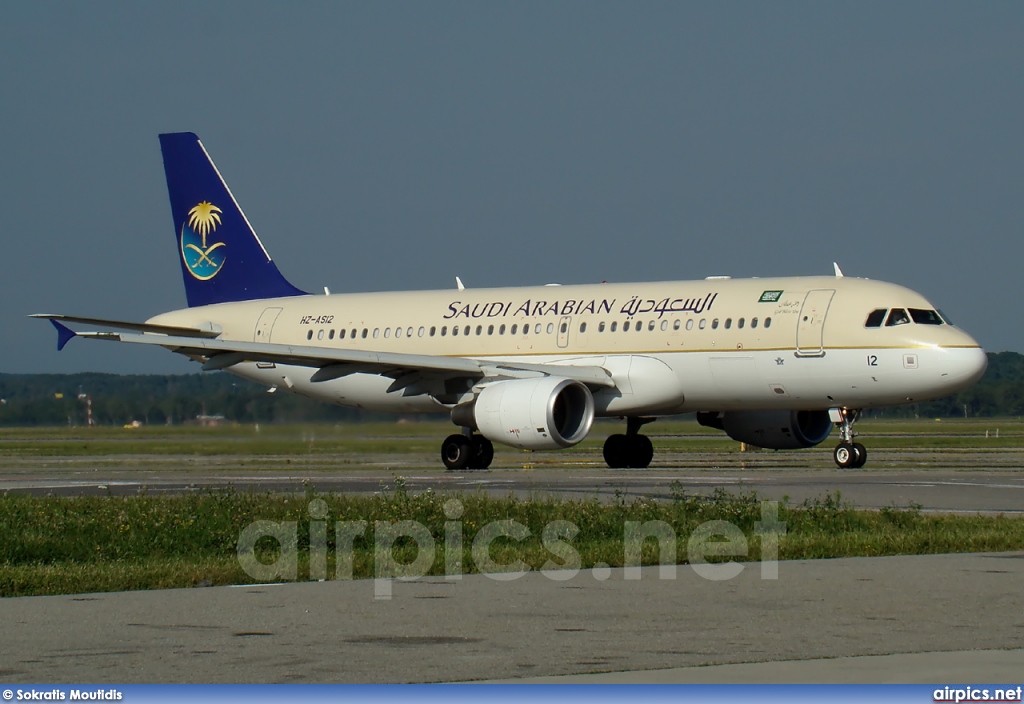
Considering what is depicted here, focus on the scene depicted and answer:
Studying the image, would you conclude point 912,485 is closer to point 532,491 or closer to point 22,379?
point 532,491

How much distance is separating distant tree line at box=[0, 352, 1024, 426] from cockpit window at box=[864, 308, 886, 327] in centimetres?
790

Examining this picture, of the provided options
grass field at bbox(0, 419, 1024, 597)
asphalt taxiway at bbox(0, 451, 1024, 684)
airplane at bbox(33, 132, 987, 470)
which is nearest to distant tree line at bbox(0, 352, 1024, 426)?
airplane at bbox(33, 132, 987, 470)

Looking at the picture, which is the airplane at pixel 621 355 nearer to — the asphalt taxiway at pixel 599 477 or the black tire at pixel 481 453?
the black tire at pixel 481 453

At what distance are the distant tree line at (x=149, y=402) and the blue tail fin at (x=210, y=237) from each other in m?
2.29

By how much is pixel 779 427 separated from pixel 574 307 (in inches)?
179

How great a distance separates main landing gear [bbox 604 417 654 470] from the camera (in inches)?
1155

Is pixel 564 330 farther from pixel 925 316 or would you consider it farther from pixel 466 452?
pixel 925 316

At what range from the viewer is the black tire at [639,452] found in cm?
2928

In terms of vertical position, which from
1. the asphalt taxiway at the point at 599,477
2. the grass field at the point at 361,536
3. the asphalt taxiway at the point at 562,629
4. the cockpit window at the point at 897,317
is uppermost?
the cockpit window at the point at 897,317

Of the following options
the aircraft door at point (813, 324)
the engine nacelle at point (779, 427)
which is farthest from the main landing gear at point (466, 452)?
the aircraft door at point (813, 324)

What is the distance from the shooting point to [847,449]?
26.5 meters

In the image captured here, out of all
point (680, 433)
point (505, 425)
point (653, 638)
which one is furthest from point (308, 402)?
point (653, 638)

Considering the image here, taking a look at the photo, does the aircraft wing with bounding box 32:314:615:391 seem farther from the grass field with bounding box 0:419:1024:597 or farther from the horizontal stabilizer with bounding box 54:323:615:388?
the grass field with bounding box 0:419:1024:597

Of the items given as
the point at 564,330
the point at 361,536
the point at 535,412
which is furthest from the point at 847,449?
the point at 361,536
